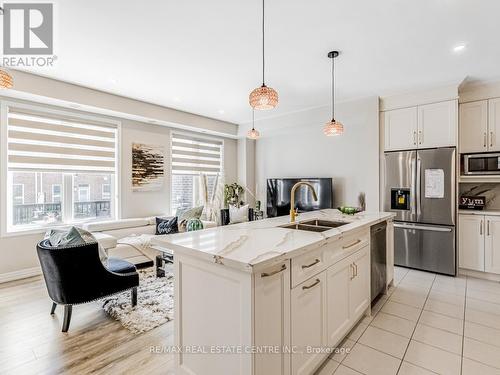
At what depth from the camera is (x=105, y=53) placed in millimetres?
2961

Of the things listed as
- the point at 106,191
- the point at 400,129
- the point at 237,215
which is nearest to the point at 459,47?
the point at 400,129

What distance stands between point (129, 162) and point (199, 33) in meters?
3.11

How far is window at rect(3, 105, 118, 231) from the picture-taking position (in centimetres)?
381

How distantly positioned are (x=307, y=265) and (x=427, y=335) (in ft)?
5.24

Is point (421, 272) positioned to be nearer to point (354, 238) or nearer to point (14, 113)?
point (354, 238)

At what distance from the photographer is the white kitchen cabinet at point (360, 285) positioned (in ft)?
7.34

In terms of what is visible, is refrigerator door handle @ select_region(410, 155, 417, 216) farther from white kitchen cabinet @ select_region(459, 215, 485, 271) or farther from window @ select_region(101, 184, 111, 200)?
window @ select_region(101, 184, 111, 200)

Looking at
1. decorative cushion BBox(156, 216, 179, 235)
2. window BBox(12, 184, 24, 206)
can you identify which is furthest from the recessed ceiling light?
window BBox(12, 184, 24, 206)

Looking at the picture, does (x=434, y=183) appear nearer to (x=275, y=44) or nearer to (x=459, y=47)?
(x=459, y=47)

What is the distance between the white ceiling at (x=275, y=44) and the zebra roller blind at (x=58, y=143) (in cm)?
79

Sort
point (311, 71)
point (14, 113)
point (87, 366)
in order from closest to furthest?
point (87, 366) < point (311, 71) < point (14, 113)

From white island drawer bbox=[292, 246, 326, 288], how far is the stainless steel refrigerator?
9.75ft

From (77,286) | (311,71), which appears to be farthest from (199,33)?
(77,286)

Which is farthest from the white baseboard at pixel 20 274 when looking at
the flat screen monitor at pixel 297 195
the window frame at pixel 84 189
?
the flat screen monitor at pixel 297 195
